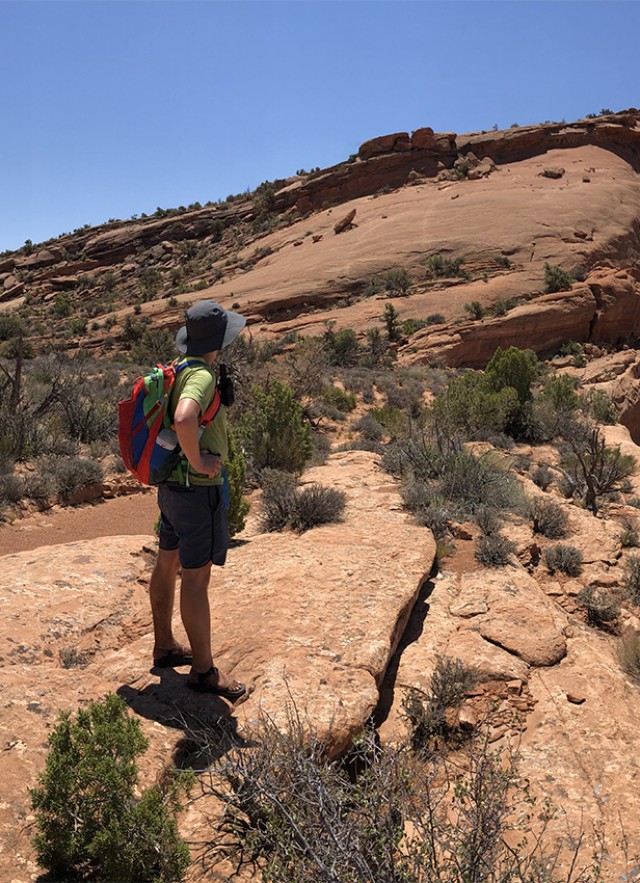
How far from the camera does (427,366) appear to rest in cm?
2094

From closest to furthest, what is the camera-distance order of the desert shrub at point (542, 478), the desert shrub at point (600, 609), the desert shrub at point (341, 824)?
the desert shrub at point (341, 824) < the desert shrub at point (600, 609) < the desert shrub at point (542, 478)

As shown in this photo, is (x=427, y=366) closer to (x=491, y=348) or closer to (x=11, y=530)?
(x=491, y=348)

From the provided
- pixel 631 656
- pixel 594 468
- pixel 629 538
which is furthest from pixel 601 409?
pixel 631 656

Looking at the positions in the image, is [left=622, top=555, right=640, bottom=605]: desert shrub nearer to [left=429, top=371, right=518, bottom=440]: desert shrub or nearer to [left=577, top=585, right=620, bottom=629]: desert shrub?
[left=577, top=585, right=620, bottom=629]: desert shrub

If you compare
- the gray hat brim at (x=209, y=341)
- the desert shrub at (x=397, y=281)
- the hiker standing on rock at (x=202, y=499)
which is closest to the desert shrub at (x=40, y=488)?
the hiker standing on rock at (x=202, y=499)

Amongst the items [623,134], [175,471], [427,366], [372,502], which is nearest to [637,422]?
[427,366]

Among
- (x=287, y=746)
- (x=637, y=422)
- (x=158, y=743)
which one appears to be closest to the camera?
(x=287, y=746)

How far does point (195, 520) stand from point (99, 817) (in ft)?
4.02

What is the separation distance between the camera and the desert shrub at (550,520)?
6.21 meters

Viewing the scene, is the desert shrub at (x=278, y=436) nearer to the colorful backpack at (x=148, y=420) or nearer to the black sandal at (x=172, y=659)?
the black sandal at (x=172, y=659)

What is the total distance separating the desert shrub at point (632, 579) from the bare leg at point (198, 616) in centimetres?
359

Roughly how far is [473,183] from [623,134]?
14.3 metres

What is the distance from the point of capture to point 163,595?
3.20 meters

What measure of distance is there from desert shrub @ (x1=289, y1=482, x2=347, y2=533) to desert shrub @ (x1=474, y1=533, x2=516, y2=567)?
125 centimetres
